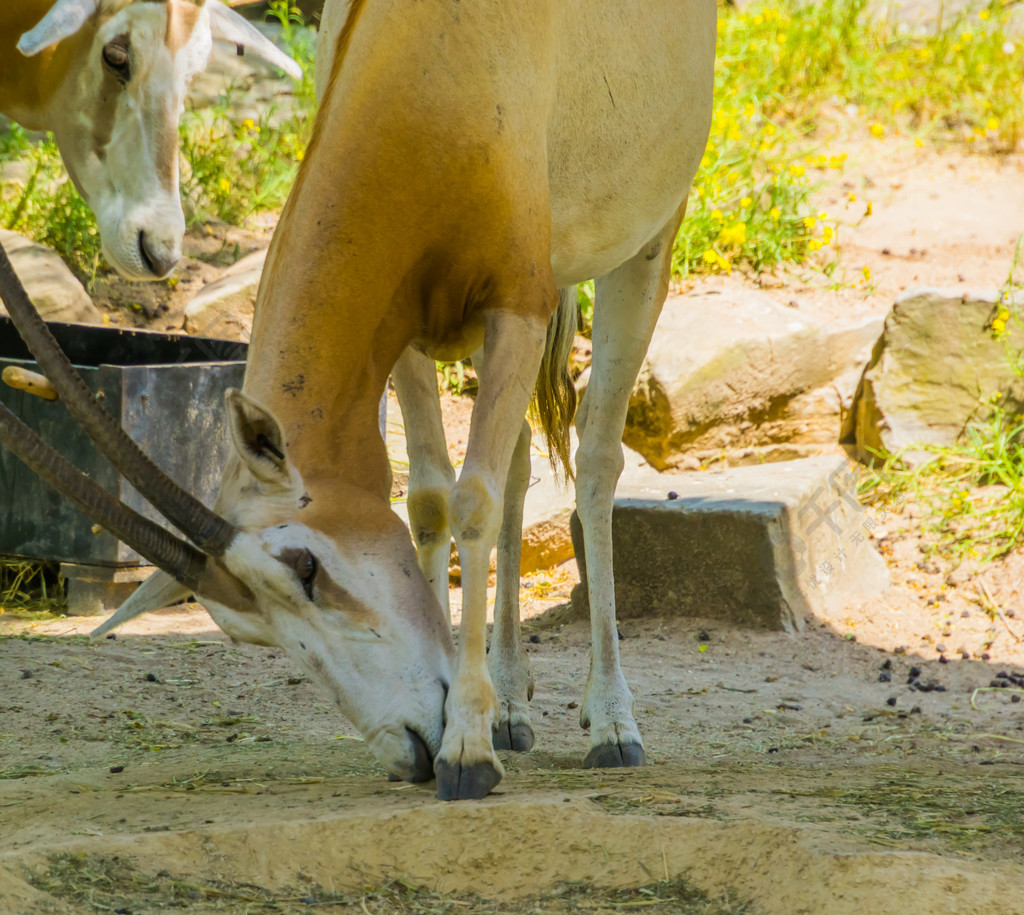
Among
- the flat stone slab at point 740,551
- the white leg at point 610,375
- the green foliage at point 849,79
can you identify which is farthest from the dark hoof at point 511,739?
the green foliage at point 849,79

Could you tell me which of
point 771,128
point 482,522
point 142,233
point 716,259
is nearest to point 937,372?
point 716,259

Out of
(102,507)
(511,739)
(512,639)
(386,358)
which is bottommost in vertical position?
(511,739)

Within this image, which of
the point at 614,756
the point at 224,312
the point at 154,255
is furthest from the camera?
the point at 224,312

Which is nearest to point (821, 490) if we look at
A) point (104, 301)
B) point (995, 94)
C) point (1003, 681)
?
point (1003, 681)

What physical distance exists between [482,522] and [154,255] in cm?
205

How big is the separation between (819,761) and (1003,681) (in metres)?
1.33

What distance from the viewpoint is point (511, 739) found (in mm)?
3309

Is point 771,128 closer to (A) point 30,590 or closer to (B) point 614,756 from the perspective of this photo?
(A) point 30,590

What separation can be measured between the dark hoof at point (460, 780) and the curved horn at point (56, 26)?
243cm

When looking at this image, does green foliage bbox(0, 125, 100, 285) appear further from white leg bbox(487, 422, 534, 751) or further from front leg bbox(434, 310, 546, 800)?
front leg bbox(434, 310, 546, 800)

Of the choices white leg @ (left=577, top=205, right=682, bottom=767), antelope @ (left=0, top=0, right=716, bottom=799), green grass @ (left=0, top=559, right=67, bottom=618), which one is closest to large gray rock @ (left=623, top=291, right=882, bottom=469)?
white leg @ (left=577, top=205, right=682, bottom=767)

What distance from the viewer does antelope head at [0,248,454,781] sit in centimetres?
222

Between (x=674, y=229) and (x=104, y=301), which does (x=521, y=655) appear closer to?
(x=674, y=229)

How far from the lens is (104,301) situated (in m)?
6.60
